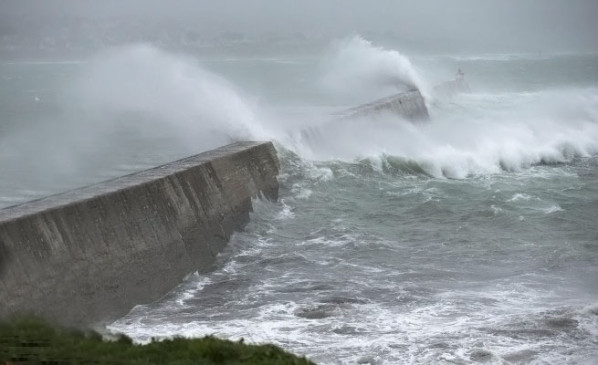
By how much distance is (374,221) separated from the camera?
52.7 ft

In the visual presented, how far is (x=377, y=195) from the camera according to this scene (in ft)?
61.7

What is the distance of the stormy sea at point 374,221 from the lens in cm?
971

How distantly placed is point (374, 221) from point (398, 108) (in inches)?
549

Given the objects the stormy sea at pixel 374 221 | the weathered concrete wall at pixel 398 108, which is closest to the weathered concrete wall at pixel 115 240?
the stormy sea at pixel 374 221

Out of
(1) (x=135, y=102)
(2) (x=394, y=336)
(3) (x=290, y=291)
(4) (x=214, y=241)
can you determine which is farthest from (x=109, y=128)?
(2) (x=394, y=336)

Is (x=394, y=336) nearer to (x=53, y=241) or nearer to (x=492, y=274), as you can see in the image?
(x=492, y=274)

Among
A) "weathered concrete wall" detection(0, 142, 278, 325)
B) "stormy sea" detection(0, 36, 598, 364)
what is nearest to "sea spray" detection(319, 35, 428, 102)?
"stormy sea" detection(0, 36, 598, 364)

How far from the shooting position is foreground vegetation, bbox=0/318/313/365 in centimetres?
687

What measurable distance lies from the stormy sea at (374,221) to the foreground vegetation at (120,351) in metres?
1.55

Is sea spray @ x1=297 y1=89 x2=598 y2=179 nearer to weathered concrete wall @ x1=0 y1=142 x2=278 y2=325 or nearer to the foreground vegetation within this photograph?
weathered concrete wall @ x1=0 y1=142 x2=278 y2=325

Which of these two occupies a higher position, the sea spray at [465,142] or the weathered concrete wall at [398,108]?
the weathered concrete wall at [398,108]

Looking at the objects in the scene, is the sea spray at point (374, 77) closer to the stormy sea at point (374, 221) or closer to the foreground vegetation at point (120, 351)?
the stormy sea at point (374, 221)

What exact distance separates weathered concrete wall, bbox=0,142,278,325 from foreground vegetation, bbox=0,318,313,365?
64.1 inches

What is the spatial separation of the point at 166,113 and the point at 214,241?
15755mm
